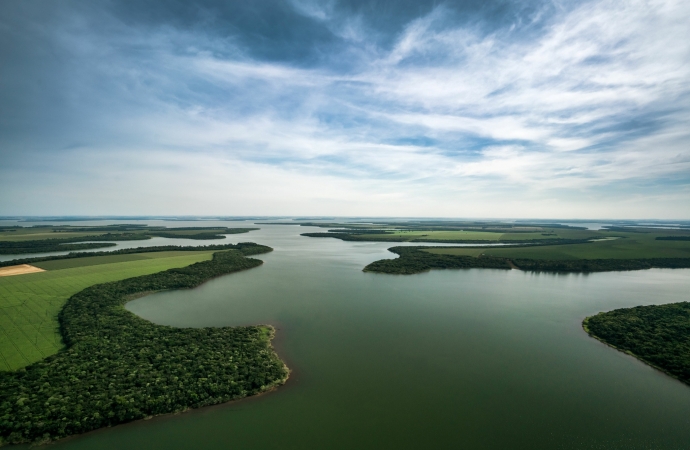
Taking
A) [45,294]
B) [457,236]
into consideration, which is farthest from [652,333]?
[457,236]

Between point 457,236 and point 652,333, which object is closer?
point 652,333

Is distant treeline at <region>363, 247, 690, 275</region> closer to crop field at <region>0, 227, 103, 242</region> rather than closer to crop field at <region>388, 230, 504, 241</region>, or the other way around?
crop field at <region>388, 230, 504, 241</region>

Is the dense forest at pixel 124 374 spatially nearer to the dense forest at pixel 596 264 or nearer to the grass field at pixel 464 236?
the dense forest at pixel 596 264

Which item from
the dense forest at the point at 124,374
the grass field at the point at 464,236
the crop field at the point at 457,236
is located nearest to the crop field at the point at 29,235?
the grass field at the point at 464,236

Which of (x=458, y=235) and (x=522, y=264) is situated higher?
(x=458, y=235)

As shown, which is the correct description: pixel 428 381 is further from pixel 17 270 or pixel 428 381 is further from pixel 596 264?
pixel 17 270
